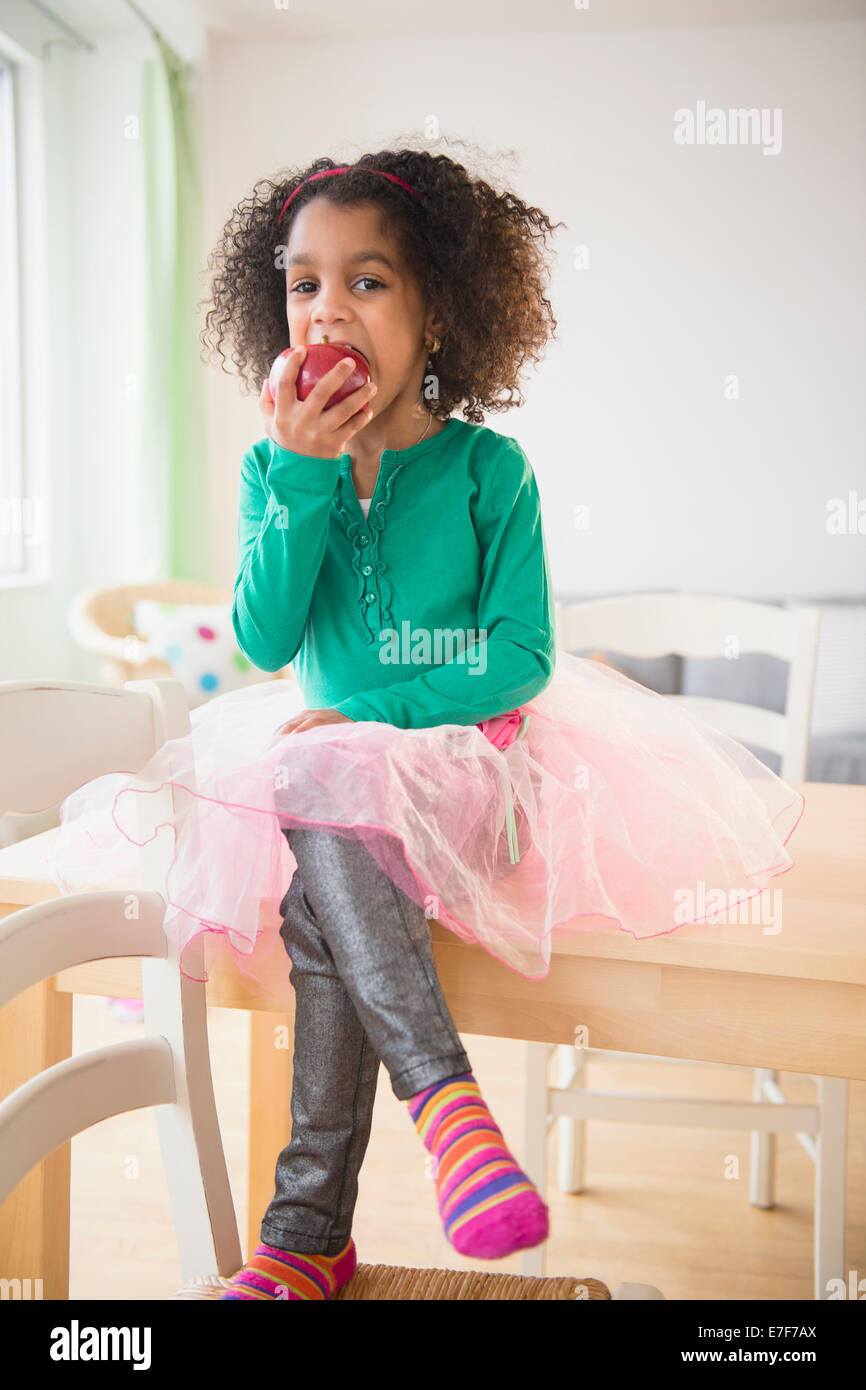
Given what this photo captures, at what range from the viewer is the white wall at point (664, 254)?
3.41 metres

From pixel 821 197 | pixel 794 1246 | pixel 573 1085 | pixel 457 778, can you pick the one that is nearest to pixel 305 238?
pixel 457 778

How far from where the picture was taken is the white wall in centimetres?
341

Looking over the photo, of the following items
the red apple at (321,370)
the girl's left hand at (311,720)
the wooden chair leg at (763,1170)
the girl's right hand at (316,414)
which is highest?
the red apple at (321,370)

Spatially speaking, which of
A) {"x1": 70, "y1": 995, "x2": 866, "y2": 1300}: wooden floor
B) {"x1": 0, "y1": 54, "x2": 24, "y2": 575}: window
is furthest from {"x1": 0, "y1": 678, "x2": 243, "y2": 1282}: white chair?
{"x1": 0, "y1": 54, "x2": 24, "y2": 575}: window

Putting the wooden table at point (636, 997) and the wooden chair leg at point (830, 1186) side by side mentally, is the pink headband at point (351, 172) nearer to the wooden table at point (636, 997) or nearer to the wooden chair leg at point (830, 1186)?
the wooden table at point (636, 997)

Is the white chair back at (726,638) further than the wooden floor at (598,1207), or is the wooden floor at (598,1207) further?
the white chair back at (726,638)

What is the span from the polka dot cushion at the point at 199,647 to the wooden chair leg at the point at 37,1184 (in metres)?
1.68

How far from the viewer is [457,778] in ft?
2.63

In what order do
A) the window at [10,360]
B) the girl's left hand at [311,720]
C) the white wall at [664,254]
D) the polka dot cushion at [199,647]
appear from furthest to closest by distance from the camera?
the white wall at [664,254] < the window at [10,360] < the polka dot cushion at [199,647] < the girl's left hand at [311,720]

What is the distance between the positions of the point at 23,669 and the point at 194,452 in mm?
948

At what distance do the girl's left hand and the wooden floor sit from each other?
73cm

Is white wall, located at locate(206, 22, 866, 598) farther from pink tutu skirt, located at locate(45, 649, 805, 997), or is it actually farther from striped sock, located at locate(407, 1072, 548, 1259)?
striped sock, located at locate(407, 1072, 548, 1259)

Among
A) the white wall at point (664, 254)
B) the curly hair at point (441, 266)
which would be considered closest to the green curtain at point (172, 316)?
the white wall at point (664, 254)
